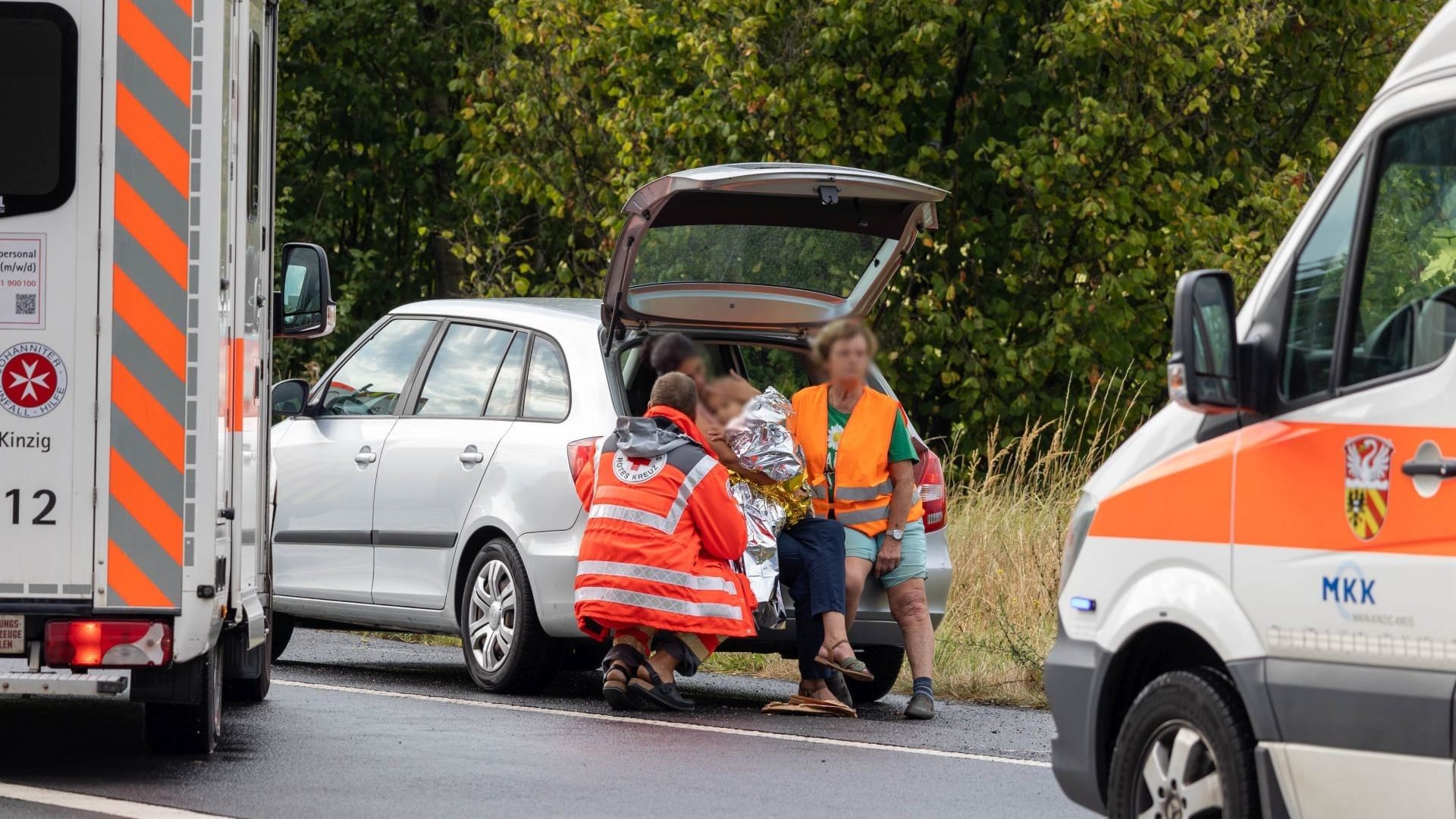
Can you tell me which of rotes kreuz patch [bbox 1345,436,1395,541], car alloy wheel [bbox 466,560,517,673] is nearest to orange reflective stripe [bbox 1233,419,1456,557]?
rotes kreuz patch [bbox 1345,436,1395,541]

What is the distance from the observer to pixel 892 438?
32.4ft

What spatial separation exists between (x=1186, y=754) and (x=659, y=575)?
4.27 metres

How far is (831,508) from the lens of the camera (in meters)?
9.95

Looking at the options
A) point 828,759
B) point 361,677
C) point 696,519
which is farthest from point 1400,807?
point 361,677

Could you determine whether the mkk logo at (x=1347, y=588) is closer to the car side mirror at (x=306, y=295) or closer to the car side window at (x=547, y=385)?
the car side mirror at (x=306, y=295)

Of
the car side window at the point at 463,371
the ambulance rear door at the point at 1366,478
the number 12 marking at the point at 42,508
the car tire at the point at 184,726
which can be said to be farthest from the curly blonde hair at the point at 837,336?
the ambulance rear door at the point at 1366,478

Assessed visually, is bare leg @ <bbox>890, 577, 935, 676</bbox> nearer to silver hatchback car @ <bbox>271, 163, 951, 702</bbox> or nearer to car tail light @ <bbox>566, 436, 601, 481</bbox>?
silver hatchback car @ <bbox>271, 163, 951, 702</bbox>

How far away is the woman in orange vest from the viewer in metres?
9.84

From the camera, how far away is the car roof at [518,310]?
10328 millimetres

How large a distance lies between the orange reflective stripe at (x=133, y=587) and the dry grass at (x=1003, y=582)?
182 inches

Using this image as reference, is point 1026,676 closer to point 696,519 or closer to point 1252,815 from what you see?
point 696,519

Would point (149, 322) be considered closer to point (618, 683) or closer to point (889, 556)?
point (618, 683)

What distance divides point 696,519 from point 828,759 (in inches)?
58.9

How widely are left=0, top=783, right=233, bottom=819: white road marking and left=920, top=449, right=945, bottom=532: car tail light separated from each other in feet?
13.6
